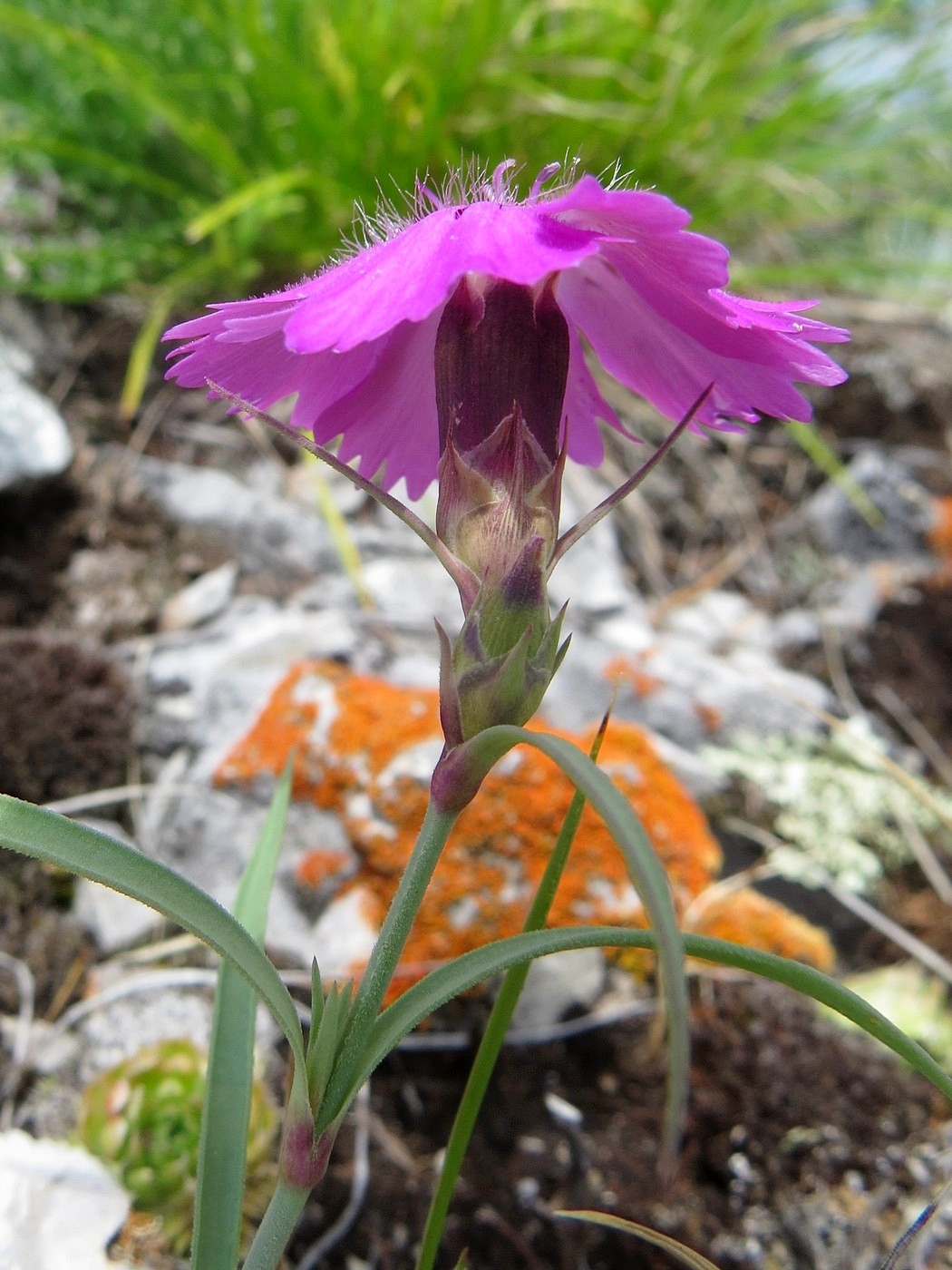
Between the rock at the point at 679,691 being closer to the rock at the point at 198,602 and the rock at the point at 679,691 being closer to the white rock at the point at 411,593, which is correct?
the white rock at the point at 411,593

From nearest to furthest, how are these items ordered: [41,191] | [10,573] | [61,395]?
[10,573] < [61,395] < [41,191]

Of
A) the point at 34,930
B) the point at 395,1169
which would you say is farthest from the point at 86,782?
the point at 395,1169

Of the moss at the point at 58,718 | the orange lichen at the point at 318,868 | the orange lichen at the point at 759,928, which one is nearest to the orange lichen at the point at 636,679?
the orange lichen at the point at 759,928

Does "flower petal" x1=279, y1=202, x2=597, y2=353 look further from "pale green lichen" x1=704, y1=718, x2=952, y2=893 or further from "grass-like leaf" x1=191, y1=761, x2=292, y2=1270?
"pale green lichen" x1=704, y1=718, x2=952, y2=893

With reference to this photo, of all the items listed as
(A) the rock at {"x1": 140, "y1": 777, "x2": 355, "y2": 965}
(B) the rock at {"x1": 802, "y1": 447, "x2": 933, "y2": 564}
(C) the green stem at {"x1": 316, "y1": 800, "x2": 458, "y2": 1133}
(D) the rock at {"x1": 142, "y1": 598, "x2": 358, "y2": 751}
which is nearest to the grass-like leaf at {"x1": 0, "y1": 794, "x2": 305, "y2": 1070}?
(C) the green stem at {"x1": 316, "y1": 800, "x2": 458, "y2": 1133}

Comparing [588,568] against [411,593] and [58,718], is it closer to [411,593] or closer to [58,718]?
[411,593]

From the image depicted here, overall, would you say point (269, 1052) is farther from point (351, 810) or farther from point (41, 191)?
point (41, 191)
